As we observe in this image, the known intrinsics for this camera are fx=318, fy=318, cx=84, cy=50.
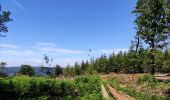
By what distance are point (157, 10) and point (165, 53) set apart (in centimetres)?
1697

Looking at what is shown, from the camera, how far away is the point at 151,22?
1793 inches

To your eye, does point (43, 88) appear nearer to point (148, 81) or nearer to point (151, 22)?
point (148, 81)

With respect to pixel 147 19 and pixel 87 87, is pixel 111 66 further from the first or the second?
pixel 87 87

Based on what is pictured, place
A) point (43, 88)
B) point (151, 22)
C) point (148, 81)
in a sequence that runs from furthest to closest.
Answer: point (151, 22) < point (148, 81) < point (43, 88)

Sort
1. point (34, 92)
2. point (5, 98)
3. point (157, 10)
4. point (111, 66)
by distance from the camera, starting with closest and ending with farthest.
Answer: point (5, 98) → point (34, 92) → point (157, 10) → point (111, 66)

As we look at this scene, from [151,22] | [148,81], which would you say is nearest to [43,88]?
[148,81]

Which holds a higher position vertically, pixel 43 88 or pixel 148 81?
pixel 148 81

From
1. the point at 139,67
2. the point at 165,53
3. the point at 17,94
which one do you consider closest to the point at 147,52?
the point at 165,53

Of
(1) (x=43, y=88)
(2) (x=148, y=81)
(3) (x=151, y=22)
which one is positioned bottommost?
(1) (x=43, y=88)

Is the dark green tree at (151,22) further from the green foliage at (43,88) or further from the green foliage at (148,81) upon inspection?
the green foliage at (43,88)

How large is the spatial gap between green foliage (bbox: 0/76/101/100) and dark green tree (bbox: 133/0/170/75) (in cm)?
1563

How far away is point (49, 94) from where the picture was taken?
94.5 ft

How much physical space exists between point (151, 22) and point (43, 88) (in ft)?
75.9

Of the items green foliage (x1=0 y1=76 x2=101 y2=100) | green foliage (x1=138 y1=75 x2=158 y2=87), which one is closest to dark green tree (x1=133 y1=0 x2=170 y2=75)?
green foliage (x1=138 y1=75 x2=158 y2=87)
